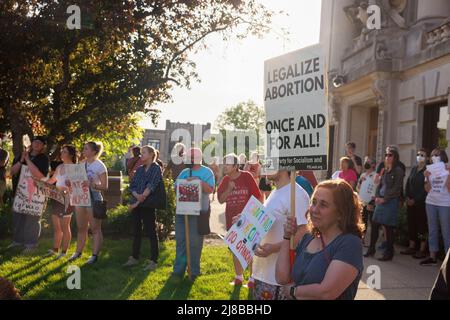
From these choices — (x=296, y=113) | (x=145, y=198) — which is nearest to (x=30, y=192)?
(x=145, y=198)

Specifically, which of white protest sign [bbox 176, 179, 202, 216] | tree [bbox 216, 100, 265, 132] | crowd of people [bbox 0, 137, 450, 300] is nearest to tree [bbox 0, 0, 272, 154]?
crowd of people [bbox 0, 137, 450, 300]

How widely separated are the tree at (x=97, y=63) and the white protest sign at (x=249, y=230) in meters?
5.40

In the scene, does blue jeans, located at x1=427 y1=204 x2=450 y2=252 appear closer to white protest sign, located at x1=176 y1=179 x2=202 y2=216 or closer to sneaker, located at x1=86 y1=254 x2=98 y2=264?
white protest sign, located at x1=176 y1=179 x2=202 y2=216

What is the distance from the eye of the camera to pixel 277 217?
12.2 feet

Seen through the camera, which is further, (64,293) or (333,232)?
(64,293)

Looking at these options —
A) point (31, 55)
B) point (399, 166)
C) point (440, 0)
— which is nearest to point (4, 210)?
point (31, 55)

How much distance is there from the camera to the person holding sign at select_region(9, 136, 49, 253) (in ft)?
25.5

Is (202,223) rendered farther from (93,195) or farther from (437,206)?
(437,206)

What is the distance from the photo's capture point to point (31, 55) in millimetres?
8109

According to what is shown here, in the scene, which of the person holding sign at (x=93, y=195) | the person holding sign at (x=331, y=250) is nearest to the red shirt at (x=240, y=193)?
the person holding sign at (x=93, y=195)

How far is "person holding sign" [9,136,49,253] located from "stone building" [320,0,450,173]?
8.42m
